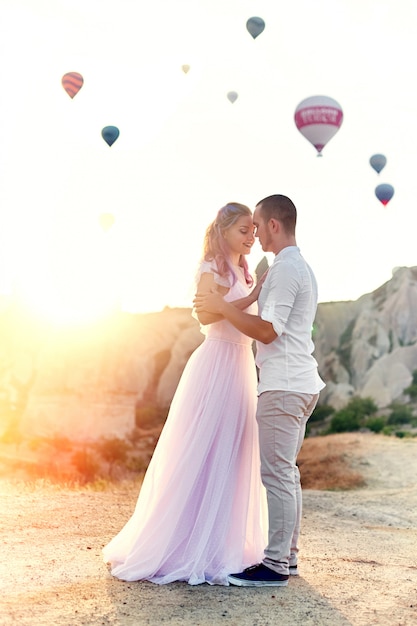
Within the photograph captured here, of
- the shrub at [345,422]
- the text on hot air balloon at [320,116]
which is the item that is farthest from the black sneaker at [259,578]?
the shrub at [345,422]

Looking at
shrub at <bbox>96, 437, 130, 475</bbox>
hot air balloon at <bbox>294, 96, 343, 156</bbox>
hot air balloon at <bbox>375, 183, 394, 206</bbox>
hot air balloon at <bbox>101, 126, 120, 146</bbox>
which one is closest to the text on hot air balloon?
hot air balloon at <bbox>294, 96, 343, 156</bbox>

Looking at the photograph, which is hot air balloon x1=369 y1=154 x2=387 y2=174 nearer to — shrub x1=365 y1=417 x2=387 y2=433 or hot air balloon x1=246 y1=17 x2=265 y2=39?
hot air balloon x1=246 y1=17 x2=265 y2=39

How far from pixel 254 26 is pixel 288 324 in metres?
24.1

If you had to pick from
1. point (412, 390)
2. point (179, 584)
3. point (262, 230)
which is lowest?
point (179, 584)

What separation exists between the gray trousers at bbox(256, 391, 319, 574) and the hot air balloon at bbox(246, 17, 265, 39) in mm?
24129

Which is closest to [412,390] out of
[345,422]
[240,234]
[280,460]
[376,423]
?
[345,422]

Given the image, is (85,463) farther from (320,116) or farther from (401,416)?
(320,116)

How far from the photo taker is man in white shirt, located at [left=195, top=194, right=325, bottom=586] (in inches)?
208

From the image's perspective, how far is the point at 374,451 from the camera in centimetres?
2134

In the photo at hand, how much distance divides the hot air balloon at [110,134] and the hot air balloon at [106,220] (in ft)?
25.0

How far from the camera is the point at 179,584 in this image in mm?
5422

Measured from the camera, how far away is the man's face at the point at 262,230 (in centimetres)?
542

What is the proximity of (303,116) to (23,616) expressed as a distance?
73.4ft

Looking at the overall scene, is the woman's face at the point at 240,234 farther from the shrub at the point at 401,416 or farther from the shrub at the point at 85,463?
the shrub at the point at 401,416
